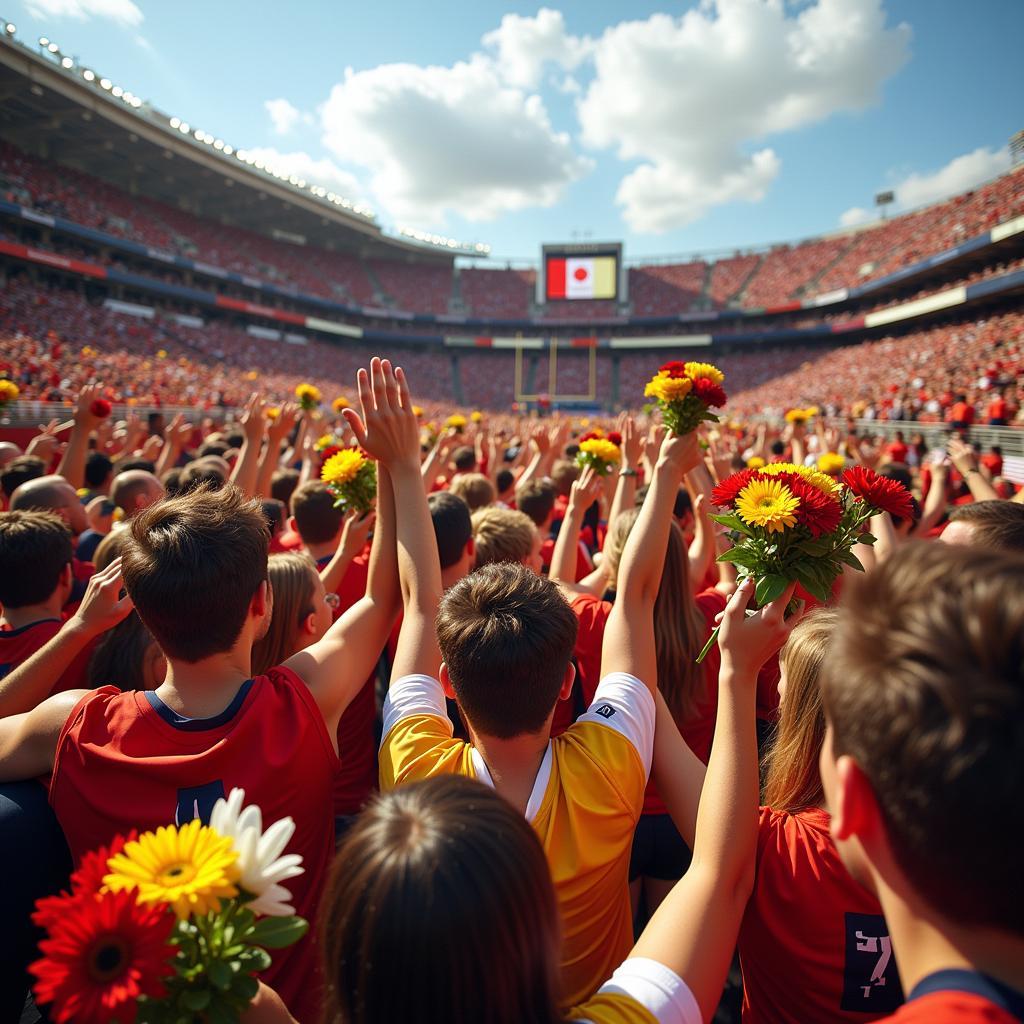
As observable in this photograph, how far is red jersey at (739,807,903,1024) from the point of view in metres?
1.43

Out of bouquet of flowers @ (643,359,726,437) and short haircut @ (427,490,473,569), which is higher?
bouquet of flowers @ (643,359,726,437)

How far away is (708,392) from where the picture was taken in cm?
312

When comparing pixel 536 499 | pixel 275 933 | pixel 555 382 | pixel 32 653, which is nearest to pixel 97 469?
pixel 32 653

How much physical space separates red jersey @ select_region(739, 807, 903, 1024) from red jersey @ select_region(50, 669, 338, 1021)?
1240 millimetres

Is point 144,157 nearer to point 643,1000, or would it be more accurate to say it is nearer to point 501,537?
point 501,537

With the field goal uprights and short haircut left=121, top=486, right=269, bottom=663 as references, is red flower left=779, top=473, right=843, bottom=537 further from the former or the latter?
the field goal uprights

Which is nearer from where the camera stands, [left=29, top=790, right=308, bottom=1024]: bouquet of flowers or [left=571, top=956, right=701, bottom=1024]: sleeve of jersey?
[left=29, top=790, right=308, bottom=1024]: bouquet of flowers

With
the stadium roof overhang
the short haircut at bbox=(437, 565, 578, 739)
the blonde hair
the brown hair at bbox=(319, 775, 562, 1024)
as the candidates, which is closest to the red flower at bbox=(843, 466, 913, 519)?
the short haircut at bbox=(437, 565, 578, 739)

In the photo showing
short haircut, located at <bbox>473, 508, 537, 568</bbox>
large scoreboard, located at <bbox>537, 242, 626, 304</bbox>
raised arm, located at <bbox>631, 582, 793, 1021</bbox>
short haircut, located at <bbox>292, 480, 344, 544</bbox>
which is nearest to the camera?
raised arm, located at <bbox>631, 582, 793, 1021</bbox>

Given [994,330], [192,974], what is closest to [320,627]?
[192,974]

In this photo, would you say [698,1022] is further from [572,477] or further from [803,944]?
[572,477]

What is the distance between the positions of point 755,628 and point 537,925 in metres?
0.87

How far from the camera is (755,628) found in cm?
148

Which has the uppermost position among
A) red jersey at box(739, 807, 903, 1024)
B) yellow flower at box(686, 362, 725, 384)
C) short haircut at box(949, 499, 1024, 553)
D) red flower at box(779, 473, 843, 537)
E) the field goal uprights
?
the field goal uprights
